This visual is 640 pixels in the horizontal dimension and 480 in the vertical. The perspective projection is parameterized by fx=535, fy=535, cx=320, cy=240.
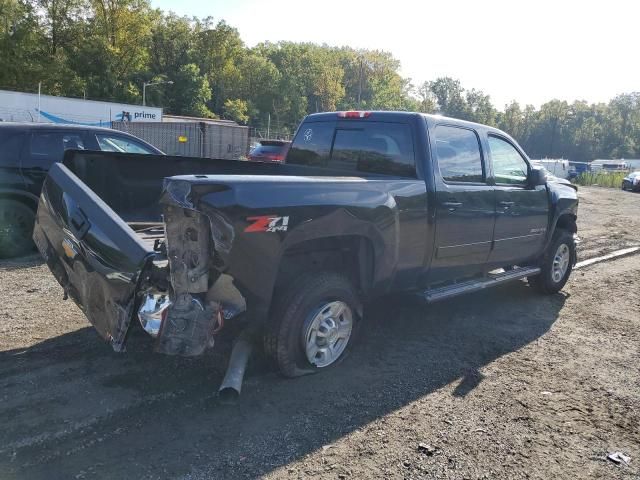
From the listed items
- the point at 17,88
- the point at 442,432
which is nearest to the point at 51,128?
the point at 442,432

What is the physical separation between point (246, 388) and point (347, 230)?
1.35 metres

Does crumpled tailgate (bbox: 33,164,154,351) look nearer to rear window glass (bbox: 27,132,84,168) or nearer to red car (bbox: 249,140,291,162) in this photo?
rear window glass (bbox: 27,132,84,168)

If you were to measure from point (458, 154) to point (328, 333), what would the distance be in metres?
2.19

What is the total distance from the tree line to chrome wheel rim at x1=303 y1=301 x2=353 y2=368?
162 ft

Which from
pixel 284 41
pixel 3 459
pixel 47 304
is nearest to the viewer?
pixel 3 459

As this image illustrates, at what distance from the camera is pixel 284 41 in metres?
97.5

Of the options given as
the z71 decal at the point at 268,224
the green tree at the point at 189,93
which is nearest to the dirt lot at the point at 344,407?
the z71 decal at the point at 268,224

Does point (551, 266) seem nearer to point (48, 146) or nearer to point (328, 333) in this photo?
point (328, 333)

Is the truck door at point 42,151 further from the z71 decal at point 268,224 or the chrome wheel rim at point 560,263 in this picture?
the chrome wheel rim at point 560,263

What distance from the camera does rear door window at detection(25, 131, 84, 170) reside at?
7337mm

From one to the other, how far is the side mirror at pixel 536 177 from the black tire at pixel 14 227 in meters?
6.41

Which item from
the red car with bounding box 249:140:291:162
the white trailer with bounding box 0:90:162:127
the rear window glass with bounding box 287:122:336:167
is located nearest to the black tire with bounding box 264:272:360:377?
the rear window glass with bounding box 287:122:336:167

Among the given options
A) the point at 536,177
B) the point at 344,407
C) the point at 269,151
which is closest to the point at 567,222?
the point at 536,177

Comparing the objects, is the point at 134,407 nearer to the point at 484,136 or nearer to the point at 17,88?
the point at 484,136
